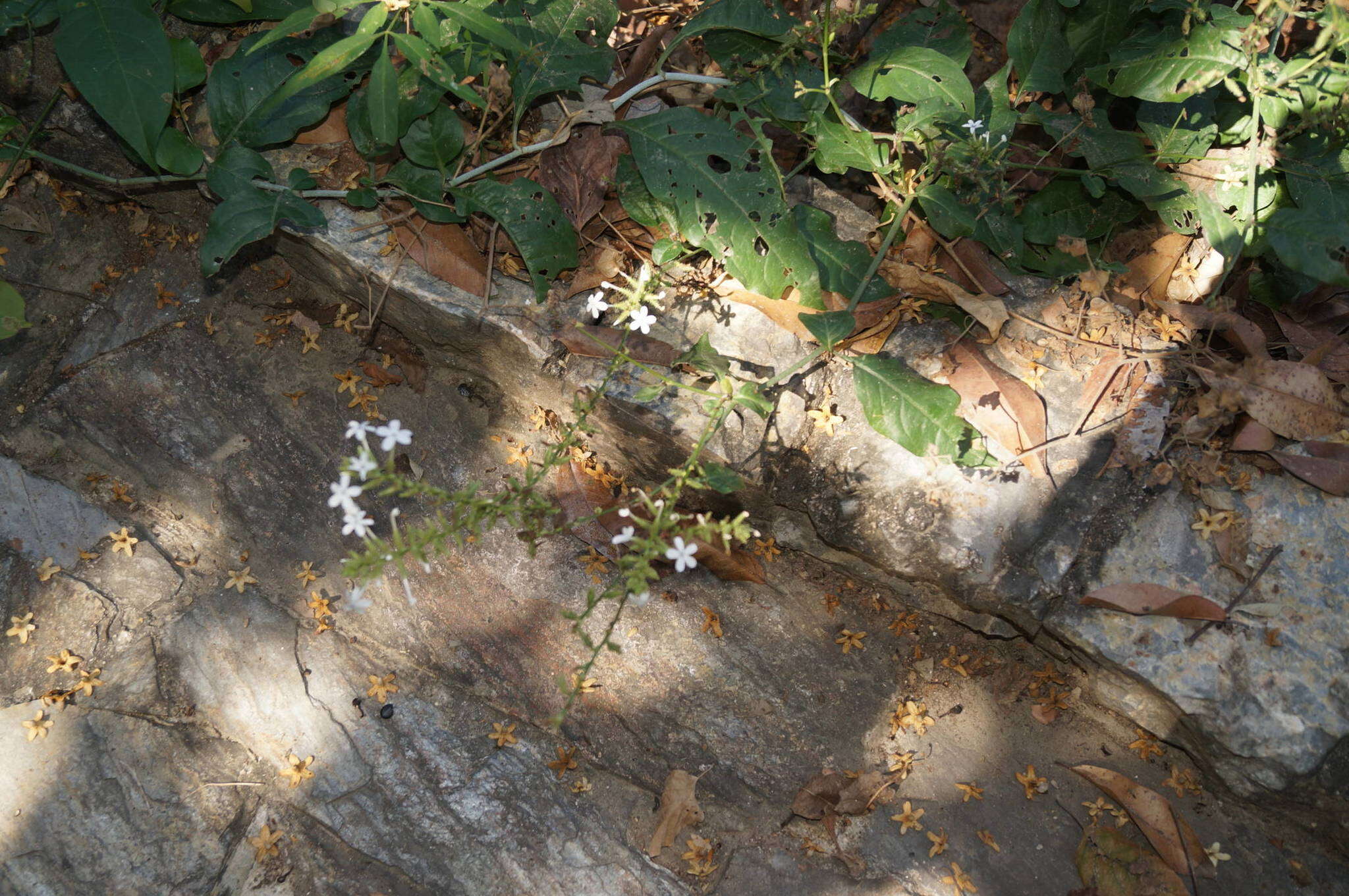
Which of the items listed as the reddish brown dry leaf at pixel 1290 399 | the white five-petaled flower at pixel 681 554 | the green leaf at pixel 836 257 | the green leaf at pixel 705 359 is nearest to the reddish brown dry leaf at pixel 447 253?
the green leaf at pixel 705 359

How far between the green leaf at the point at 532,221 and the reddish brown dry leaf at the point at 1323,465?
91.4 inches

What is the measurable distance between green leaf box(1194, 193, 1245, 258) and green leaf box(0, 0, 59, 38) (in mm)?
3709

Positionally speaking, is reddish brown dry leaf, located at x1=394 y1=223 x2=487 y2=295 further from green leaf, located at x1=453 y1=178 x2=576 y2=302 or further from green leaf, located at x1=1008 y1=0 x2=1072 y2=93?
green leaf, located at x1=1008 y1=0 x2=1072 y2=93

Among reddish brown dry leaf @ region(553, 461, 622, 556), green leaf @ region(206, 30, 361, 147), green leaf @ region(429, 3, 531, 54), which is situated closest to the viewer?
green leaf @ region(429, 3, 531, 54)

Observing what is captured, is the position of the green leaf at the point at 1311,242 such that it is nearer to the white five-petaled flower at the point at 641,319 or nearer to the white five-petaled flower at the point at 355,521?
the white five-petaled flower at the point at 641,319

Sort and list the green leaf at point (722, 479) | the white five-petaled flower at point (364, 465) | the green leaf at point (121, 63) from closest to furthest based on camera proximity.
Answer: the white five-petaled flower at point (364, 465) < the green leaf at point (722, 479) < the green leaf at point (121, 63)

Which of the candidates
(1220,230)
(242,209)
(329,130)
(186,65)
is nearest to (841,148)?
(1220,230)

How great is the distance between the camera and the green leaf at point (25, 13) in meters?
2.86

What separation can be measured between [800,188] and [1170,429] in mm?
1457

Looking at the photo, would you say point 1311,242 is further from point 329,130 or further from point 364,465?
point 329,130

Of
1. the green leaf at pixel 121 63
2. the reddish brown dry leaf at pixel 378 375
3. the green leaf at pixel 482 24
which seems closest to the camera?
the green leaf at pixel 482 24

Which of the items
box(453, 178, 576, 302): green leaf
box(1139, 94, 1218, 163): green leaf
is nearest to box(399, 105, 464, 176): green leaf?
box(453, 178, 576, 302): green leaf

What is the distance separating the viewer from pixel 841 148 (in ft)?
9.36

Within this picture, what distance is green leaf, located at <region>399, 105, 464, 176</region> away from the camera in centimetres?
284
